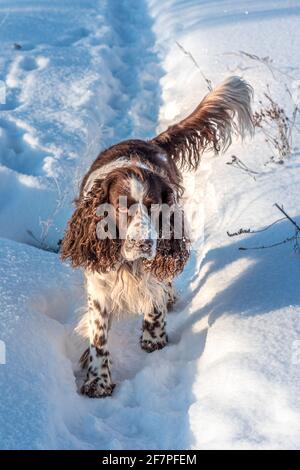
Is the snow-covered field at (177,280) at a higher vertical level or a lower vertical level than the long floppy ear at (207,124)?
lower

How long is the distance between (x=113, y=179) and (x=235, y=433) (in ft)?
4.38

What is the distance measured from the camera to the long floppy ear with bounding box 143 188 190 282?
340cm

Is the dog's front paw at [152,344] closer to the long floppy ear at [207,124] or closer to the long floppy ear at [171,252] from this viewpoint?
the long floppy ear at [171,252]

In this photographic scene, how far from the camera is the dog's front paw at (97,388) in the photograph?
3307mm

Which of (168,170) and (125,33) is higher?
(168,170)

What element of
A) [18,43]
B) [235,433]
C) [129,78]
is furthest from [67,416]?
[18,43]

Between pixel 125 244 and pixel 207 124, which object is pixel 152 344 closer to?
pixel 125 244

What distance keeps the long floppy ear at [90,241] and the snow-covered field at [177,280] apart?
38 cm

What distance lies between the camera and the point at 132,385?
335 cm

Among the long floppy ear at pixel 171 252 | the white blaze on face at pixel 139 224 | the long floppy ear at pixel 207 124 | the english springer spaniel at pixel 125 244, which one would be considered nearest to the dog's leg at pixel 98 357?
the english springer spaniel at pixel 125 244

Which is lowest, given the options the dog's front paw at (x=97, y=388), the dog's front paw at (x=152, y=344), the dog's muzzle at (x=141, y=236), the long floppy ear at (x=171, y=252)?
the dog's front paw at (x=152, y=344)

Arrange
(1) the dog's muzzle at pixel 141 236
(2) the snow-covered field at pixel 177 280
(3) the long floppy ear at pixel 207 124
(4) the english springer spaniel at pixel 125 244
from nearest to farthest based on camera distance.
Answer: (2) the snow-covered field at pixel 177 280, (1) the dog's muzzle at pixel 141 236, (4) the english springer spaniel at pixel 125 244, (3) the long floppy ear at pixel 207 124

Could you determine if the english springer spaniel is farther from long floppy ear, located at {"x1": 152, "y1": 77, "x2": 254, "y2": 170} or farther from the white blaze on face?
long floppy ear, located at {"x1": 152, "y1": 77, "x2": 254, "y2": 170}
